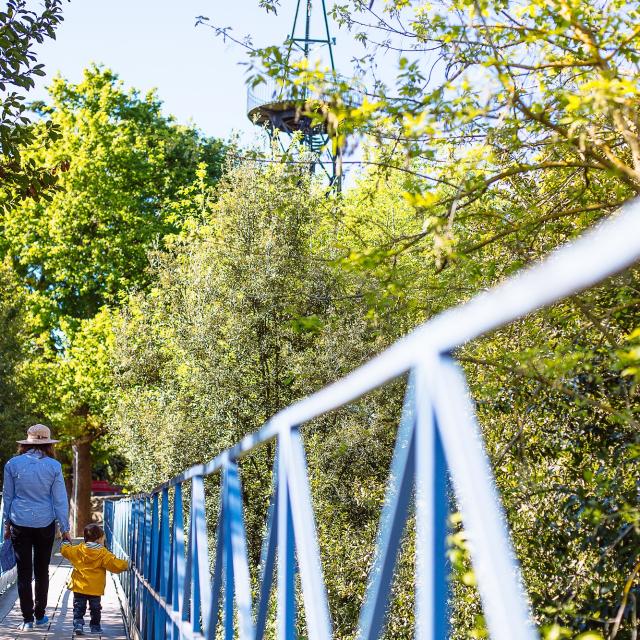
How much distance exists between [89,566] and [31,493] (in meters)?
1.05

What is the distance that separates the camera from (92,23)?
2798 centimetres

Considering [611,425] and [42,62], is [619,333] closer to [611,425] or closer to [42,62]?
[611,425]

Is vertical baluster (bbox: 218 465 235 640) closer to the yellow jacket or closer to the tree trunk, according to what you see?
the yellow jacket

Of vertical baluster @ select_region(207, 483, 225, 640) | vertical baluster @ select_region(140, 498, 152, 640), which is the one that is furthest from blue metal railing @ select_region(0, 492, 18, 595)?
vertical baluster @ select_region(207, 483, 225, 640)

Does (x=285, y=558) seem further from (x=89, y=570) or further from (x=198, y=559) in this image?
(x=89, y=570)

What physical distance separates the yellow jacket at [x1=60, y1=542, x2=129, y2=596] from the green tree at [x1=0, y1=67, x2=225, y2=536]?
71.0 ft

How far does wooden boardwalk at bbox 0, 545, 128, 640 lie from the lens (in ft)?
32.7

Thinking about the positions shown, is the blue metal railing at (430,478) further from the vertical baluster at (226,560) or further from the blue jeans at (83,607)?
the blue jeans at (83,607)

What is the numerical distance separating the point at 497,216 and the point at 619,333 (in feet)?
3.90

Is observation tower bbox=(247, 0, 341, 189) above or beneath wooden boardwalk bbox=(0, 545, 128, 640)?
above

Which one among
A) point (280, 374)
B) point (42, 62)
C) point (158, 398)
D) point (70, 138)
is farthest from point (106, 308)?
point (42, 62)

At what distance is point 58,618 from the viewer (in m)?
11.9

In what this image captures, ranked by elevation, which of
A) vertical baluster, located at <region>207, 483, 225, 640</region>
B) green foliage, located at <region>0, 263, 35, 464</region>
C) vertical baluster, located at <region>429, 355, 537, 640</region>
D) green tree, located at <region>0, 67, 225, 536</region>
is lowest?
vertical baluster, located at <region>429, 355, 537, 640</region>

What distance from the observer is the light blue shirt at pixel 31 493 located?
986cm
